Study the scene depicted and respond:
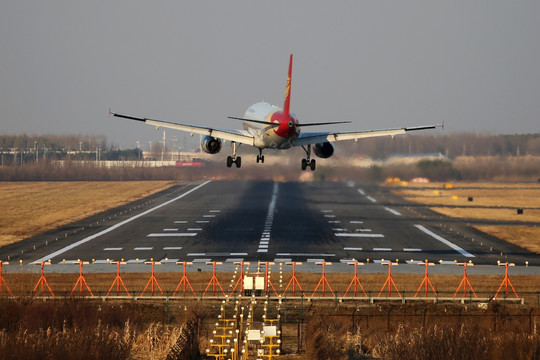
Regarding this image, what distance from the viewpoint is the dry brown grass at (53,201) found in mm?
113438

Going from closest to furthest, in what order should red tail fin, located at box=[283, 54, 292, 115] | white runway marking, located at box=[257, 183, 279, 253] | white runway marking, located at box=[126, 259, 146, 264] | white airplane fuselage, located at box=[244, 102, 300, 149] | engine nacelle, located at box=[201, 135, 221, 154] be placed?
white airplane fuselage, located at box=[244, 102, 300, 149] → red tail fin, located at box=[283, 54, 292, 115] → white runway marking, located at box=[126, 259, 146, 264] → engine nacelle, located at box=[201, 135, 221, 154] → white runway marking, located at box=[257, 183, 279, 253]

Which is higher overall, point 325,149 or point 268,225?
point 325,149

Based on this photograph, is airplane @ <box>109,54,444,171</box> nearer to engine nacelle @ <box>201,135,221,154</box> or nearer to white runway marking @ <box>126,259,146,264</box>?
engine nacelle @ <box>201,135,221,154</box>

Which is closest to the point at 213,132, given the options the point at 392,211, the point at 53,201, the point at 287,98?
the point at 287,98

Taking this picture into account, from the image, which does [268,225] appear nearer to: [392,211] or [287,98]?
[392,211]

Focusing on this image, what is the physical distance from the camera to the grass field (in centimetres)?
10649

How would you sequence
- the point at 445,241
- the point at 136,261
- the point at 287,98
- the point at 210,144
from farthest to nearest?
the point at 445,241, the point at 210,144, the point at 136,261, the point at 287,98

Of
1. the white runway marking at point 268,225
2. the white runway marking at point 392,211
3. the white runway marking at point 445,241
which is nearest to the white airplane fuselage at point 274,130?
the white runway marking at point 268,225

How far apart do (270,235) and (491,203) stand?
6003 centimetres

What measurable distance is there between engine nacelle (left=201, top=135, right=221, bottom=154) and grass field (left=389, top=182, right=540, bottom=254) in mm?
36371

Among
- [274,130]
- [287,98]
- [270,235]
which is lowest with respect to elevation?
[270,235]

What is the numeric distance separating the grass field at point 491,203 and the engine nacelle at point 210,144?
3637 cm

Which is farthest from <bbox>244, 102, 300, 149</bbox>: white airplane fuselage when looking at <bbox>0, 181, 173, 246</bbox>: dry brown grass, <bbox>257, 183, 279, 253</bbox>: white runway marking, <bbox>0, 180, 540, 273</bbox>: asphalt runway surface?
<bbox>0, 181, 173, 246</bbox>: dry brown grass

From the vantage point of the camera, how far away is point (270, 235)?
102m
